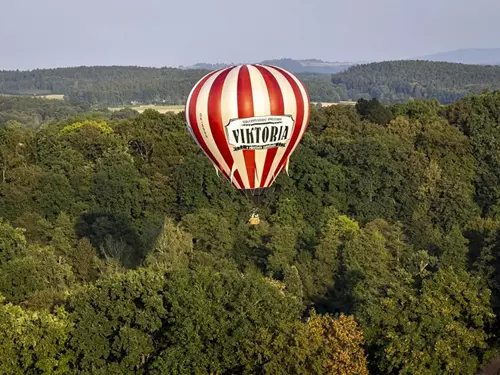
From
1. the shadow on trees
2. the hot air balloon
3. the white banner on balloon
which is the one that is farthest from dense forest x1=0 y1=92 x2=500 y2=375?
the white banner on balloon

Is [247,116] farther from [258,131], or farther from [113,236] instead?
[113,236]

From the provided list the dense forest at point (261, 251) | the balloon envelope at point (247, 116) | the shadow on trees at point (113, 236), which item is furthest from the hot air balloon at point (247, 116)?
the shadow on trees at point (113, 236)

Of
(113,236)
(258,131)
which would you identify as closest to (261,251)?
(113,236)

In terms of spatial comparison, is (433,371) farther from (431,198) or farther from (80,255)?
(431,198)

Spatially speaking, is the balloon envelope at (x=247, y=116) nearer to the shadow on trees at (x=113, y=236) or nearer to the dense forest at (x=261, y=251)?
the dense forest at (x=261, y=251)

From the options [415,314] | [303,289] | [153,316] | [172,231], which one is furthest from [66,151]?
[415,314]

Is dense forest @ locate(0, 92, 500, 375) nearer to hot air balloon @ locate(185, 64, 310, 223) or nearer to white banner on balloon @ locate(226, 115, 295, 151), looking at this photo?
hot air balloon @ locate(185, 64, 310, 223)

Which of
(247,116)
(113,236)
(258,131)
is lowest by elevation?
(113,236)
